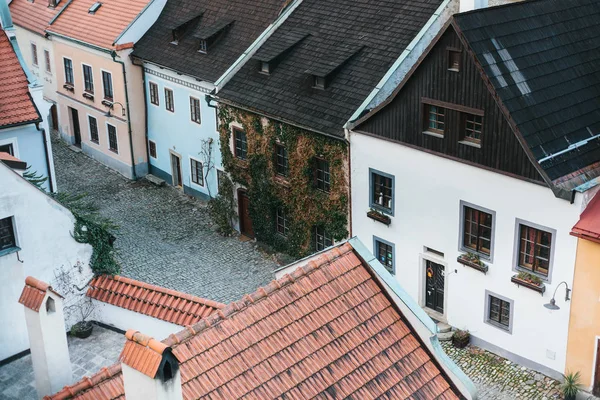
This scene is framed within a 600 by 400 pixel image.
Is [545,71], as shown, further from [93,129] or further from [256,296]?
[93,129]

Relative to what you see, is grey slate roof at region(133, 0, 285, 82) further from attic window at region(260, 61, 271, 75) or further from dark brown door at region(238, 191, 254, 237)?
Answer: dark brown door at region(238, 191, 254, 237)

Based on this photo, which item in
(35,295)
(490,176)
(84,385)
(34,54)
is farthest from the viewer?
(34,54)

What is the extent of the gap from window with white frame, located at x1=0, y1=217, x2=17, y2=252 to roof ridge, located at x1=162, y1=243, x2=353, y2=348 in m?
5.23

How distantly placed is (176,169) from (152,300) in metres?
22.0

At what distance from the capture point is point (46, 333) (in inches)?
499

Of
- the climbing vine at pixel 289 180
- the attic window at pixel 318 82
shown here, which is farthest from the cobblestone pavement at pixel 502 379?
the attic window at pixel 318 82

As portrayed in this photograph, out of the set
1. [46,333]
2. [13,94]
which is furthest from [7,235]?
[13,94]

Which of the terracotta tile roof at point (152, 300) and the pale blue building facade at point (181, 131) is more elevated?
the terracotta tile roof at point (152, 300)

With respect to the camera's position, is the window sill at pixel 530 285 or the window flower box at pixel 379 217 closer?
the window sill at pixel 530 285

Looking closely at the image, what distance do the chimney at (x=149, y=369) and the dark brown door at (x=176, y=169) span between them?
28294 mm

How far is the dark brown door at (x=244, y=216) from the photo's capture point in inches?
1339

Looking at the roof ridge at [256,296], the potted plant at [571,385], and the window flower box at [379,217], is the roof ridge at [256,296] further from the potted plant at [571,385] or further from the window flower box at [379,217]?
the window flower box at [379,217]

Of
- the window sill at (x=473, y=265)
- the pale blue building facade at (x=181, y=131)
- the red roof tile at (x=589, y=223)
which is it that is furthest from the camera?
the pale blue building facade at (x=181, y=131)

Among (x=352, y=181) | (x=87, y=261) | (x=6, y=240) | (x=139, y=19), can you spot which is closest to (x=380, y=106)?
(x=352, y=181)
